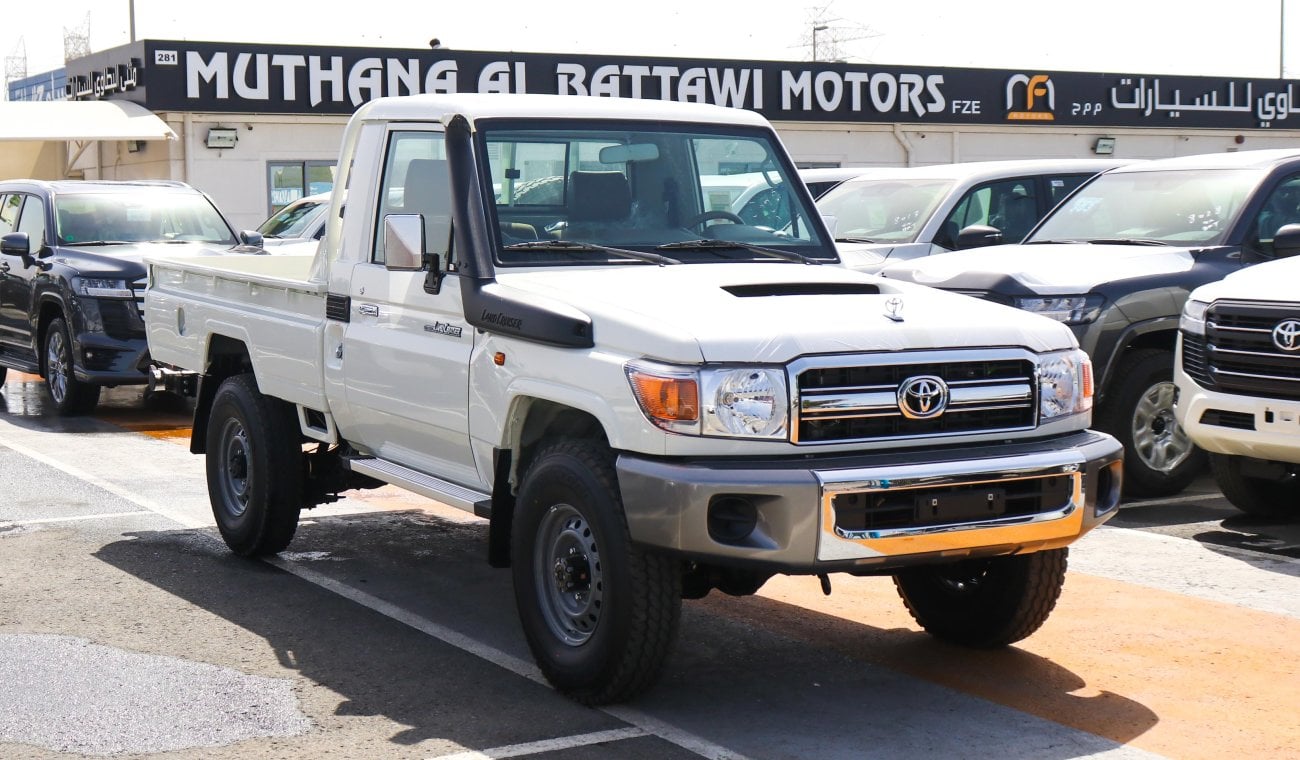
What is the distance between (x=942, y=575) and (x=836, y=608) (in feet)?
2.76

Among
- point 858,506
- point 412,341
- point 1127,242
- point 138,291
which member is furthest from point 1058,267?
point 138,291

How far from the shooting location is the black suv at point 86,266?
539 inches

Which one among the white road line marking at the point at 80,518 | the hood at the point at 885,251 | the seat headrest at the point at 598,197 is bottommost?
the white road line marking at the point at 80,518

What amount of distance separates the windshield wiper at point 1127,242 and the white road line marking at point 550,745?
6.21 m

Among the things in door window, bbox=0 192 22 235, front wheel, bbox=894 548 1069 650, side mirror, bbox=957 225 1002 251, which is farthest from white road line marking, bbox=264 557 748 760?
door window, bbox=0 192 22 235

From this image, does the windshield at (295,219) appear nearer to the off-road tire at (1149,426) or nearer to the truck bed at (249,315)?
the truck bed at (249,315)

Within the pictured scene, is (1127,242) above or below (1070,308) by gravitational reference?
above

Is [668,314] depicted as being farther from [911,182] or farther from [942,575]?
[911,182]

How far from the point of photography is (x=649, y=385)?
5305 mm

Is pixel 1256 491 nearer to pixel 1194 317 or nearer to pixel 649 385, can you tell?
pixel 1194 317

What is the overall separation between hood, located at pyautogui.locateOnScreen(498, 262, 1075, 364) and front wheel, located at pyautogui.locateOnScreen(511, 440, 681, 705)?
0.47 m

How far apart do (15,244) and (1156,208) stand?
9.32 metres

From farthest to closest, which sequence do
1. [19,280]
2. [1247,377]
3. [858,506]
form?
[19,280]
[1247,377]
[858,506]

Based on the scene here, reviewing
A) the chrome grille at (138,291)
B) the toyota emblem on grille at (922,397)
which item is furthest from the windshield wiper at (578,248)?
the chrome grille at (138,291)
